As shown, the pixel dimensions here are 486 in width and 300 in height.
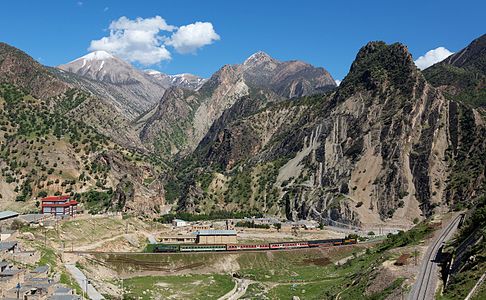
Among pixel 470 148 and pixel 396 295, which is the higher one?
pixel 470 148

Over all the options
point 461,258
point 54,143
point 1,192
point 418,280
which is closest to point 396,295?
point 418,280

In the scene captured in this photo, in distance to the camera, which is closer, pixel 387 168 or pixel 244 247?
pixel 244 247

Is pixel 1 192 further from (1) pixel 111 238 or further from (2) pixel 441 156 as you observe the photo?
(2) pixel 441 156

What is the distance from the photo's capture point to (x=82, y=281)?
85.1 meters

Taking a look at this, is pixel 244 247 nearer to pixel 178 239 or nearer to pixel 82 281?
pixel 178 239

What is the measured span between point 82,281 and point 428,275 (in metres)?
Answer: 51.6

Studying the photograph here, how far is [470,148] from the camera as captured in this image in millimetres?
169625

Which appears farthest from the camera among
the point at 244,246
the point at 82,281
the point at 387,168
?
the point at 387,168

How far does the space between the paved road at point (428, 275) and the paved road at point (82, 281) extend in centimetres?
4309

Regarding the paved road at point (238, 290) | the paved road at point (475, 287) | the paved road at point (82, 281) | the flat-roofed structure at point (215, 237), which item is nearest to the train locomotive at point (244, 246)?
the flat-roofed structure at point (215, 237)

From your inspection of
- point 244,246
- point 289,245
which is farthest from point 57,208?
point 289,245

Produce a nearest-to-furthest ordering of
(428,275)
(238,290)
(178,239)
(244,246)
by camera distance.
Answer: (428,275), (238,290), (244,246), (178,239)

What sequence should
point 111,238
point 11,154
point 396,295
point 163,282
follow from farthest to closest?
point 11,154
point 111,238
point 163,282
point 396,295

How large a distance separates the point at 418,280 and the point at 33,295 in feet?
144
